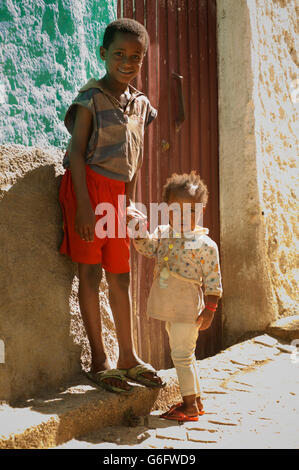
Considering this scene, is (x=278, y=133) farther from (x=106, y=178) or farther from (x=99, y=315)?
(x=99, y=315)

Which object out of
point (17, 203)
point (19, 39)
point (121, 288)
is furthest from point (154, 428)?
point (19, 39)

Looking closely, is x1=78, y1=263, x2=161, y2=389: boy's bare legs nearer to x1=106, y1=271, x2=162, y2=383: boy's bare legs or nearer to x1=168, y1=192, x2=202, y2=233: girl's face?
x1=106, y1=271, x2=162, y2=383: boy's bare legs

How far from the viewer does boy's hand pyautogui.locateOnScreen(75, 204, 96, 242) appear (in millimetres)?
2342

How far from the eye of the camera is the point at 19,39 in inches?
97.4

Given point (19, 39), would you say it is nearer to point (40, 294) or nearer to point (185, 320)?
point (40, 294)

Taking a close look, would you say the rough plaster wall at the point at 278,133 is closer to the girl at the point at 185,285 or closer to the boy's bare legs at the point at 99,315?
the girl at the point at 185,285

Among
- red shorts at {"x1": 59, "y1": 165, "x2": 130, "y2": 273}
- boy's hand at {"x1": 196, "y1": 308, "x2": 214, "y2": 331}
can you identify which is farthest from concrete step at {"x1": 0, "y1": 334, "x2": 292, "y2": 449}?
red shorts at {"x1": 59, "y1": 165, "x2": 130, "y2": 273}

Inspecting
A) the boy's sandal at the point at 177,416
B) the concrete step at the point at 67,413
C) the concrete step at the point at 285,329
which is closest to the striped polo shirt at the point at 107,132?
the concrete step at the point at 67,413

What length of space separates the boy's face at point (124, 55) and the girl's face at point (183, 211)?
63 cm

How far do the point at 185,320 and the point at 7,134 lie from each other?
123 centimetres

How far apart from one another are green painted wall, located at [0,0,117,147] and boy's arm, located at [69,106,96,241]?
26cm

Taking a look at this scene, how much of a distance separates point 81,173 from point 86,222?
0.23 m
